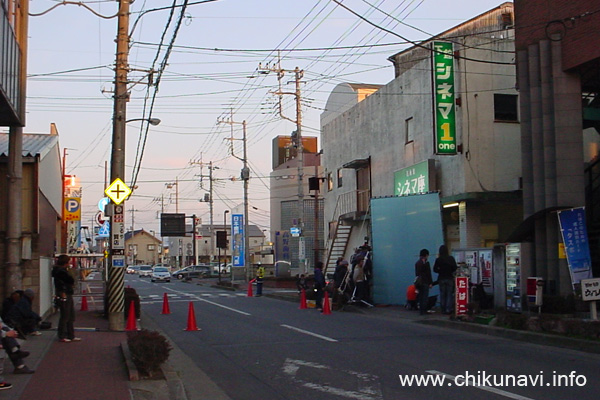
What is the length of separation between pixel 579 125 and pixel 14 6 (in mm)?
14378

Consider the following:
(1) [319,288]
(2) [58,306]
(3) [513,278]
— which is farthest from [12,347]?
(1) [319,288]

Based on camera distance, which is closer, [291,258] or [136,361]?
[136,361]

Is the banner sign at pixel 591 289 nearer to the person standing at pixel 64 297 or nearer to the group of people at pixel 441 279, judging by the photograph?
the group of people at pixel 441 279

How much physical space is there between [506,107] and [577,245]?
8.68m

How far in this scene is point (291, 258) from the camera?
6656 cm

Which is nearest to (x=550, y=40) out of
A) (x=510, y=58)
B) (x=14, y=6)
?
(x=510, y=58)

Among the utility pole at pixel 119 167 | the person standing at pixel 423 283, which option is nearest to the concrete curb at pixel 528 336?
the person standing at pixel 423 283

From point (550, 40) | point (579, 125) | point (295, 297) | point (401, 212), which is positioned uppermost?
point (550, 40)

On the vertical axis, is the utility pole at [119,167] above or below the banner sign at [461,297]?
above

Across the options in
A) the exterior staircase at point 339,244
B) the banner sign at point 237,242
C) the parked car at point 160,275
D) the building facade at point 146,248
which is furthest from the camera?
the building facade at point 146,248

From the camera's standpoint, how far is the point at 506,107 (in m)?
24.2

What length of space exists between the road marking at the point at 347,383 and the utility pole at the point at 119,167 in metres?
6.68

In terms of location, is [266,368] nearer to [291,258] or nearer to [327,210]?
[327,210]

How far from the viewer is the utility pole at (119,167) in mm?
16627
